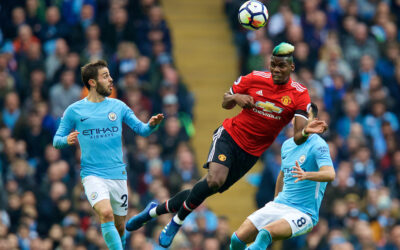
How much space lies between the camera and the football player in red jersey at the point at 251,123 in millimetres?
12188

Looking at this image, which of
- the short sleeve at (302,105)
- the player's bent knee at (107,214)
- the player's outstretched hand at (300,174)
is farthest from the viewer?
the short sleeve at (302,105)

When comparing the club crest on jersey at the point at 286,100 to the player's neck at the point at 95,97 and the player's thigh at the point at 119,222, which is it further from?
the player's thigh at the point at 119,222

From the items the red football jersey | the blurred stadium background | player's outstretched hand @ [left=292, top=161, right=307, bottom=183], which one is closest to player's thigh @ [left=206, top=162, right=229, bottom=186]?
the red football jersey

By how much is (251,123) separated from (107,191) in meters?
2.09

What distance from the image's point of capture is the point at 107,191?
1213 centimetres

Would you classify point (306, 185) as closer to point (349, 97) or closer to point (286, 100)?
point (286, 100)

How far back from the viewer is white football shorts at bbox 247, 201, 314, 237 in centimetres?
1240

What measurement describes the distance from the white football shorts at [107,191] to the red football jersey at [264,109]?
1.64m

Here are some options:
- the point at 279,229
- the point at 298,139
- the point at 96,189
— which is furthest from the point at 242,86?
the point at 96,189

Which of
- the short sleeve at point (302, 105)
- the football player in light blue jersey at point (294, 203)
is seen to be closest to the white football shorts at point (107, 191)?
the football player in light blue jersey at point (294, 203)

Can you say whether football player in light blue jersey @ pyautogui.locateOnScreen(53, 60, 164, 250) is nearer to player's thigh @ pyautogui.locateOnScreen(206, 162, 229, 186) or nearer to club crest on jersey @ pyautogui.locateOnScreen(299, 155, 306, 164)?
player's thigh @ pyautogui.locateOnScreen(206, 162, 229, 186)

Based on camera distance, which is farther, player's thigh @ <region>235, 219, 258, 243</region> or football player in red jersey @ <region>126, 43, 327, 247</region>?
player's thigh @ <region>235, 219, 258, 243</region>

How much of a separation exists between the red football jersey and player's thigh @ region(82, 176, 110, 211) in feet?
6.01

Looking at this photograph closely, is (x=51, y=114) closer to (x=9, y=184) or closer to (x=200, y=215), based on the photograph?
(x=9, y=184)
